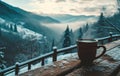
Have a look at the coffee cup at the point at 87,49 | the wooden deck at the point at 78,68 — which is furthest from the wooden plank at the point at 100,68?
the coffee cup at the point at 87,49

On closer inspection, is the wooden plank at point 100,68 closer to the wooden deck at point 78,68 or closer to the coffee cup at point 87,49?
the wooden deck at point 78,68

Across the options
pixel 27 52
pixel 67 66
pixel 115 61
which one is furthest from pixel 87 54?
pixel 27 52

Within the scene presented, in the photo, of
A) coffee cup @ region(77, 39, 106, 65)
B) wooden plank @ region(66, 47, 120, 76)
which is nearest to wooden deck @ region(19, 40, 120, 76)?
wooden plank @ region(66, 47, 120, 76)

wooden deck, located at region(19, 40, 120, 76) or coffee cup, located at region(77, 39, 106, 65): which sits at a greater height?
coffee cup, located at region(77, 39, 106, 65)

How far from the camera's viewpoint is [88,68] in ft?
14.6

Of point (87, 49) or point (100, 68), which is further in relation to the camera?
point (100, 68)

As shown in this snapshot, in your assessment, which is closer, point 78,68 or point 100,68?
Result: point 78,68

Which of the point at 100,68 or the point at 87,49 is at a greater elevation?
the point at 87,49

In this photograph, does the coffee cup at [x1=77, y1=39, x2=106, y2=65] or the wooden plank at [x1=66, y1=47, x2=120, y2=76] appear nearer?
the wooden plank at [x1=66, y1=47, x2=120, y2=76]

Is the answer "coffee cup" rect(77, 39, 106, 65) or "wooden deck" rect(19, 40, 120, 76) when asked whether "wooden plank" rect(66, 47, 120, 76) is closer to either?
"wooden deck" rect(19, 40, 120, 76)

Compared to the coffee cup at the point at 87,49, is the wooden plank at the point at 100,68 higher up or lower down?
lower down

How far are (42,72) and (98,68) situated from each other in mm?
894

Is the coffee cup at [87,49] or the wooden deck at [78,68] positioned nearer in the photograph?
the wooden deck at [78,68]

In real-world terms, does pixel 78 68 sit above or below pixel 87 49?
below
